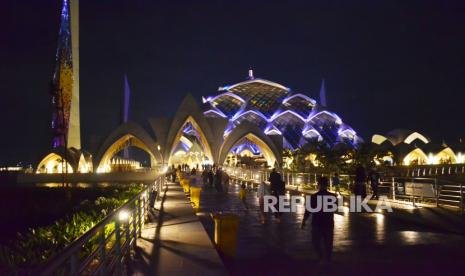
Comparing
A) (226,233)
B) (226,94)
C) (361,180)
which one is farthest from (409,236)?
(226,94)

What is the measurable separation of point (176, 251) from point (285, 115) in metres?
62.3

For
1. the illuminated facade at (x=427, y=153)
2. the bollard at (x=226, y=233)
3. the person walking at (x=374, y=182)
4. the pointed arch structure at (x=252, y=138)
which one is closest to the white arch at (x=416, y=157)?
the illuminated facade at (x=427, y=153)

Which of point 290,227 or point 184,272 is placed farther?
point 290,227

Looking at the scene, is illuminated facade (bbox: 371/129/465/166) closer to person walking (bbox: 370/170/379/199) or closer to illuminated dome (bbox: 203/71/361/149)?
illuminated dome (bbox: 203/71/361/149)

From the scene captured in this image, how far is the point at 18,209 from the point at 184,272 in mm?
15932

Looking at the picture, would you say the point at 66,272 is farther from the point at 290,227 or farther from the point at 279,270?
the point at 290,227

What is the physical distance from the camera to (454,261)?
7066 mm

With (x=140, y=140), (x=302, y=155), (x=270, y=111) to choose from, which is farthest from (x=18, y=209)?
(x=270, y=111)

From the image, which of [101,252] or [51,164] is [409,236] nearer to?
[101,252]

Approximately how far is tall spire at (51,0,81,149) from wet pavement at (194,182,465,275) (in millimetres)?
38560

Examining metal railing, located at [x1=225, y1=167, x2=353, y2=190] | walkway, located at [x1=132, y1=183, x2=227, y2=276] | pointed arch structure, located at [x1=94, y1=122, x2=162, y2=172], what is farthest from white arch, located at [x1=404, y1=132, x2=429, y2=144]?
walkway, located at [x1=132, y1=183, x2=227, y2=276]

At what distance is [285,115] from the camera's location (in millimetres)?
68625

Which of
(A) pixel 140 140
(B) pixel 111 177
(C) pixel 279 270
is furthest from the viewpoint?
(A) pixel 140 140

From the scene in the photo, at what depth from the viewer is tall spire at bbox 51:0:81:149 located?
1844 inches
